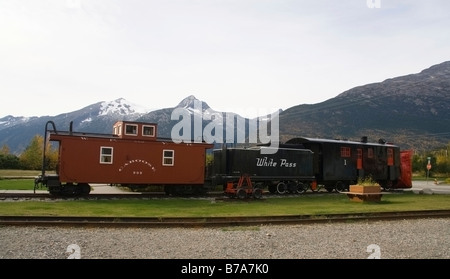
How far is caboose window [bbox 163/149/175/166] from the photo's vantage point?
2152cm

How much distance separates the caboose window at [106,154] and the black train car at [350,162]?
12.2m

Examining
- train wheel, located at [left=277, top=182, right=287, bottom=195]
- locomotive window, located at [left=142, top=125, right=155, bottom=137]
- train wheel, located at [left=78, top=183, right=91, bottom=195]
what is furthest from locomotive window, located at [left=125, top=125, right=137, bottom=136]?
train wheel, located at [left=277, top=182, right=287, bottom=195]

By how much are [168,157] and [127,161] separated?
226cm

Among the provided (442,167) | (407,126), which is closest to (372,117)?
(407,126)

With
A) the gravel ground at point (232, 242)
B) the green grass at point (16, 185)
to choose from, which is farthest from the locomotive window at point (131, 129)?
the gravel ground at point (232, 242)

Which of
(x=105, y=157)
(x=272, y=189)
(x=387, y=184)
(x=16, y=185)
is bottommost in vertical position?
(x=16, y=185)

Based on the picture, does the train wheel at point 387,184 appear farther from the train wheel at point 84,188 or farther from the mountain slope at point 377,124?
the mountain slope at point 377,124

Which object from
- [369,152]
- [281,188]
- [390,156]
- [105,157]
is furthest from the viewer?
[390,156]

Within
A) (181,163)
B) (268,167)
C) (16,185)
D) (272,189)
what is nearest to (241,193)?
(268,167)

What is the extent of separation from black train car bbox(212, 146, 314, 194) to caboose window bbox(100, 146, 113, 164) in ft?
18.6

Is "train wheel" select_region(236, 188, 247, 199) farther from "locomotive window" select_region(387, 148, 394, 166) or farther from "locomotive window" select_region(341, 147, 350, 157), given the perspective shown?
"locomotive window" select_region(387, 148, 394, 166)

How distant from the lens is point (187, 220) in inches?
477

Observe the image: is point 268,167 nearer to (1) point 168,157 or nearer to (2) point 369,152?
(1) point 168,157

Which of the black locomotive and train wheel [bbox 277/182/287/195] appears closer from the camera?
the black locomotive
